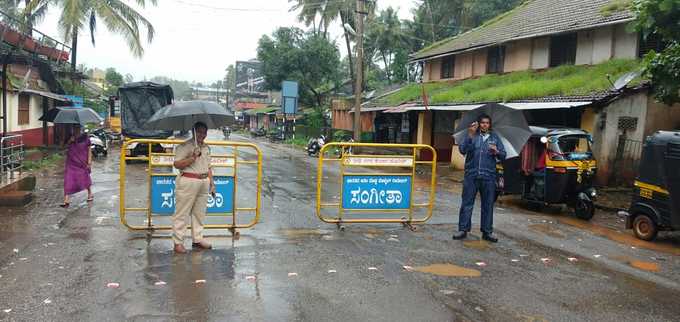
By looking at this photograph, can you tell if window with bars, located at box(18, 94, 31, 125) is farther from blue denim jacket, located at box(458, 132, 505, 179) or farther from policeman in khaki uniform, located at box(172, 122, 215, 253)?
blue denim jacket, located at box(458, 132, 505, 179)

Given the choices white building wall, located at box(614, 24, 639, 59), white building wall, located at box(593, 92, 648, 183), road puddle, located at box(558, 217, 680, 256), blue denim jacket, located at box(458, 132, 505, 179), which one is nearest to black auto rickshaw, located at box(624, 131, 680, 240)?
road puddle, located at box(558, 217, 680, 256)

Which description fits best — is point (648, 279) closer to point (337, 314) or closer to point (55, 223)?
point (337, 314)

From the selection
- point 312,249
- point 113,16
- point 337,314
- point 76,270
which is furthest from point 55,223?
point 113,16

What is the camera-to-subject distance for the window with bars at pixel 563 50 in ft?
61.0

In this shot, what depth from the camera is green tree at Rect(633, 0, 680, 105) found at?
27.7 feet

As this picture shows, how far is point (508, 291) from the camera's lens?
5.55 meters

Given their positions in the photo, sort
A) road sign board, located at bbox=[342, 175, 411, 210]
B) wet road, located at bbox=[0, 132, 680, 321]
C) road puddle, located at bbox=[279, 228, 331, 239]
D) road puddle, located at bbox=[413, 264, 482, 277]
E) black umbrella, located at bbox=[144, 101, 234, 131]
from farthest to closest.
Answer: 1. road sign board, located at bbox=[342, 175, 411, 210]
2. road puddle, located at bbox=[279, 228, 331, 239]
3. black umbrella, located at bbox=[144, 101, 234, 131]
4. road puddle, located at bbox=[413, 264, 482, 277]
5. wet road, located at bbox=[0, 132, 680, 321]

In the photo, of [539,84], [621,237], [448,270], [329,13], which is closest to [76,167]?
[448,270]

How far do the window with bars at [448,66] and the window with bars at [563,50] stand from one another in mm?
6894

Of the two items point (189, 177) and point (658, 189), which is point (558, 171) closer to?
point (658, 189)

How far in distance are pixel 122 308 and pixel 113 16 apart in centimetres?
2249

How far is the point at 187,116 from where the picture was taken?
655cm

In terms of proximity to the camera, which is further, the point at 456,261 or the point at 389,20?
the point at 389,20

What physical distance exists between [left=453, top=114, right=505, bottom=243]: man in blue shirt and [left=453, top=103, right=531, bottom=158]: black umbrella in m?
0.18
